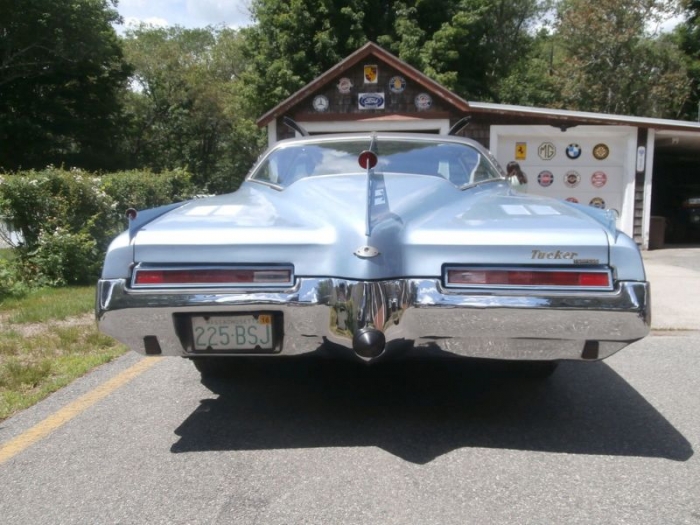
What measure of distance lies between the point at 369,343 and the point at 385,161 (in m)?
1.75

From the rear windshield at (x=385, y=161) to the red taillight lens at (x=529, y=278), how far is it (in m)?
1.31

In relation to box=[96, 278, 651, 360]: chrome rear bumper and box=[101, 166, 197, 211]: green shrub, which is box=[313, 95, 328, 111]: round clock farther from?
box=[96, 278, 651, 360]: chrome rear bumper

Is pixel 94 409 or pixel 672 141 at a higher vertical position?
pixel 672 141

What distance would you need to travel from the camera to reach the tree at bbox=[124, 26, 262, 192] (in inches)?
1415

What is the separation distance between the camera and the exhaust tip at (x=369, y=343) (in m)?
3.11

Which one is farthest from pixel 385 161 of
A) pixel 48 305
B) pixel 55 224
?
pixel 55 224

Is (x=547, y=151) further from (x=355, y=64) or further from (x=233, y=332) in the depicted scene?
(x=233, y=332)

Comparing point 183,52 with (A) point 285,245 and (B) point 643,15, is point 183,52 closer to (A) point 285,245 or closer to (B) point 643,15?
(B) point 643,15

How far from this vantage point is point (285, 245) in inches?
127

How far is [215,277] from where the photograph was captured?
323 centimetres

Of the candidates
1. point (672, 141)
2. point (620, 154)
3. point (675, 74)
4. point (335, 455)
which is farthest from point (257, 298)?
point (675, 74)

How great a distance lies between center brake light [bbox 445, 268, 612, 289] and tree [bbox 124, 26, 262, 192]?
30.5 meters

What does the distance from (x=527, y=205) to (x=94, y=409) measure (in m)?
2.83

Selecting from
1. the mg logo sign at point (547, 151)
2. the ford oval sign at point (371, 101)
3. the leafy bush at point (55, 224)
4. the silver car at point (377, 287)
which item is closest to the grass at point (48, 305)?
the leafy bush at point (55, 224)
